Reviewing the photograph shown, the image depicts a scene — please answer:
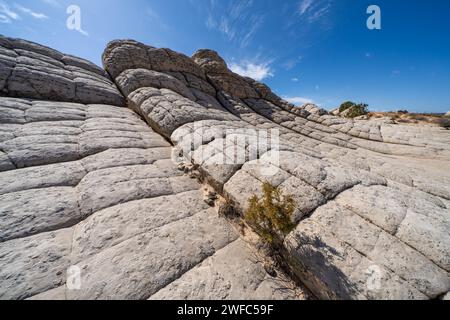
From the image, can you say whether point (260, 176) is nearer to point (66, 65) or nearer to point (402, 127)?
point (66, 65)

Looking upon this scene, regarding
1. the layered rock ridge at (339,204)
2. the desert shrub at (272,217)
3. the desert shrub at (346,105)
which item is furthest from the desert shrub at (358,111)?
the desert shrub at (272,217)

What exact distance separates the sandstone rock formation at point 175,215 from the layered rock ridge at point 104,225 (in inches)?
0.8

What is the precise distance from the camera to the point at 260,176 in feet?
13.7

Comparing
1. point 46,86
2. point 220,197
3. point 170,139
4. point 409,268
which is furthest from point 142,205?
point 46,86

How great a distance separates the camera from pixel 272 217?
3.07 metres

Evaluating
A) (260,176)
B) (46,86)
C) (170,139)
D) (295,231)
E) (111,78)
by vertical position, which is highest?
(111,78)

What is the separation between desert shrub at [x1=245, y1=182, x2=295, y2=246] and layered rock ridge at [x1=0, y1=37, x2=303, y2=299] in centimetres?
49

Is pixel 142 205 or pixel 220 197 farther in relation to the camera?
pixel 220 197

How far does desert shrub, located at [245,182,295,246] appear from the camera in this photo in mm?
3014

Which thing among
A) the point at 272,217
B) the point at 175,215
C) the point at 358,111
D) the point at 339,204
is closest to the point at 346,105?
the point at 358,111

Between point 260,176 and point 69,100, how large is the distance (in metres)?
10.2

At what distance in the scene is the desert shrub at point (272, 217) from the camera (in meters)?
3.01

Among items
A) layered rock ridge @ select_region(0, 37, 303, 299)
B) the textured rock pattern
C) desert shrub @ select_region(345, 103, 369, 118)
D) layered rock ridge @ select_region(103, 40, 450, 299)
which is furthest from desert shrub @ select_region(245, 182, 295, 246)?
desert shrub @ select_region(345, 103, 369, 118)

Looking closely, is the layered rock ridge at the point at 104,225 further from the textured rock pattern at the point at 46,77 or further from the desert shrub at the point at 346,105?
the desert shrub at the point at 346,105
